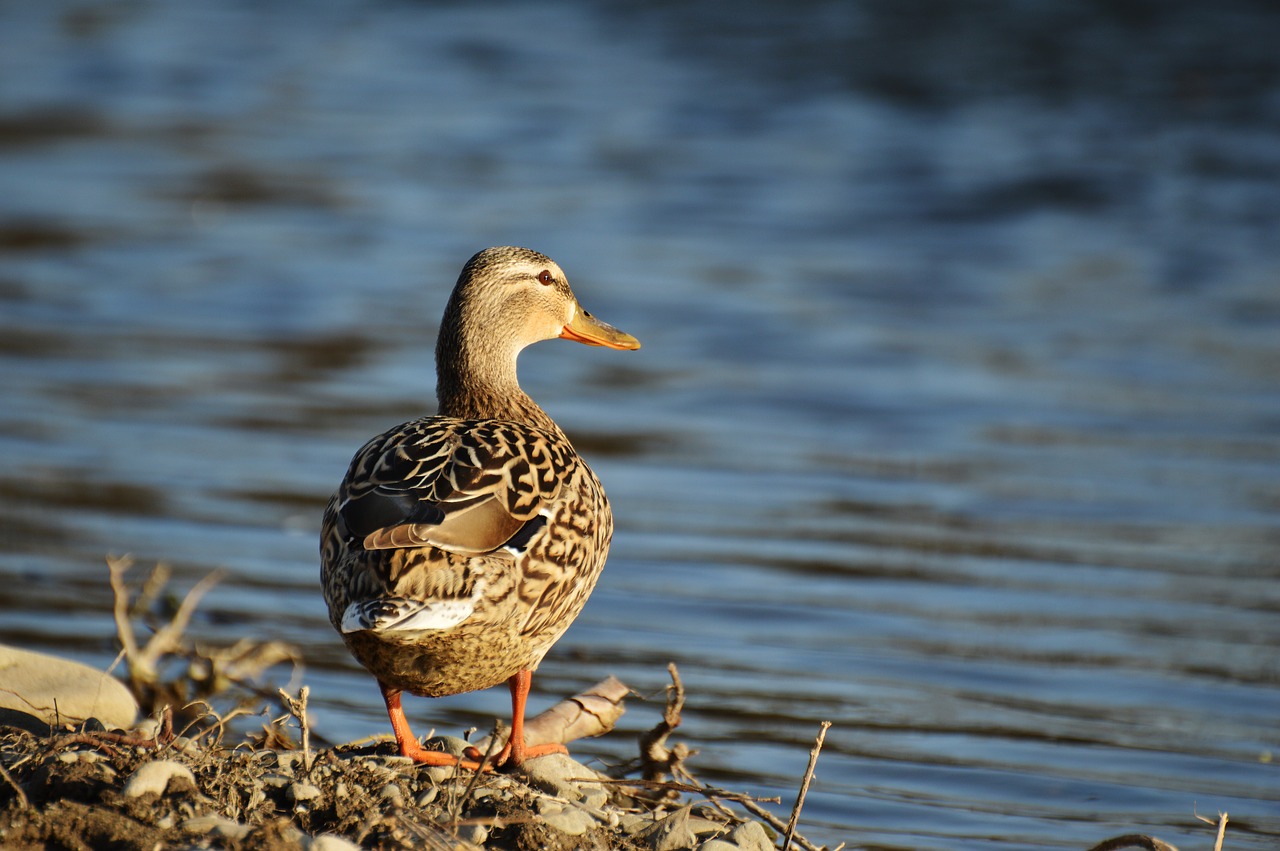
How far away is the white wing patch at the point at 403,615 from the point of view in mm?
4273

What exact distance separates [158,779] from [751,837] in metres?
1.47

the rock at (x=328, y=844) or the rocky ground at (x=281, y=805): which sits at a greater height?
the rock at (x=328, y=844)

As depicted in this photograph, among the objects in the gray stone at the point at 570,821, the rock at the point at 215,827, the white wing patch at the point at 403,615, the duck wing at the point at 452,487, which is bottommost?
the gray stone at the point at 570,821

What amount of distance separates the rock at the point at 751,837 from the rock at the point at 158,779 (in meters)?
1.35

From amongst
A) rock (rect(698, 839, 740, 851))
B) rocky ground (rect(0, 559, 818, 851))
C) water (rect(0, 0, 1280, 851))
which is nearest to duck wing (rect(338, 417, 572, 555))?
rocky ground (rect(0, 559, 818, 851))

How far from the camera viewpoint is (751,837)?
4.55 m

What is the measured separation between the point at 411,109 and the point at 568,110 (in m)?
1.81

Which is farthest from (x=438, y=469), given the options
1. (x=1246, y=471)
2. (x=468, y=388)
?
(x=1246, y=471)

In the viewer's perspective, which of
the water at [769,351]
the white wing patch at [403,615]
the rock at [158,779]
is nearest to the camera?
the rock at [158,779]

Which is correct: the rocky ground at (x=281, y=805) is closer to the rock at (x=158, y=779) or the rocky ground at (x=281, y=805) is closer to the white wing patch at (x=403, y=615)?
the rock at (x=158, y=779)

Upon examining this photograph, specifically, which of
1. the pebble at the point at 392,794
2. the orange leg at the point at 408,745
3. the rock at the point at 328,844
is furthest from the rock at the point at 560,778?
the rock at the point at 328,844

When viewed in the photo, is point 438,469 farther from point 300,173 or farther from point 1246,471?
point 300,173

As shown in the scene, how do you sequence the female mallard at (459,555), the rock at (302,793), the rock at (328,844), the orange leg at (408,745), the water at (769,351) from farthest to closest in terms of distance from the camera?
the water at (769,351) < the orange leg at (408,745) < the female mallard at (459,555) < the rock at (302,793) < the rock at (328,844)

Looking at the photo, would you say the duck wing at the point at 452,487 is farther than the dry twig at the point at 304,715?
Yes
